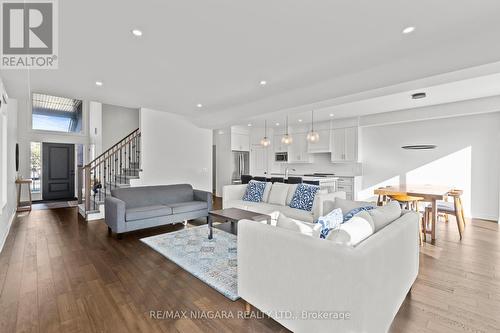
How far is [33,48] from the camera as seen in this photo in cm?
269

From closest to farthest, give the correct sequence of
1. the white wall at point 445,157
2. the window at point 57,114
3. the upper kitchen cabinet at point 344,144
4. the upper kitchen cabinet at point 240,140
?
1. the white wall at point 445,157
2. the upper kitchen cabinet at point 344,144
3. the window at point 57,114
4. the upper kitchen cabinet at point 240,140

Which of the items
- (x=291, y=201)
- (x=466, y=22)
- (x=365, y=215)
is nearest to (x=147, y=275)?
(x=365, y=215)

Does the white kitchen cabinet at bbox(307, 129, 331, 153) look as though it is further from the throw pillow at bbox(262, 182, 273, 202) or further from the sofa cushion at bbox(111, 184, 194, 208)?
the sofa cushion at bbox(111, 184, 194, 208)

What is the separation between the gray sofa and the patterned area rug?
1.09 feet

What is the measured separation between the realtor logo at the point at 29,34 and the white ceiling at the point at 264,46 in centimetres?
11

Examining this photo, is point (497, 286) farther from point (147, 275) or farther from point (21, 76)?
point (21, 76)

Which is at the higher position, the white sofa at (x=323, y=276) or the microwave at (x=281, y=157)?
the microwave at (x=281, y=157)

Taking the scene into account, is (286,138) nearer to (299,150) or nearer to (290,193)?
(290,193)

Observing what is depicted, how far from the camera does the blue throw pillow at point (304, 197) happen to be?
3984 millimetres

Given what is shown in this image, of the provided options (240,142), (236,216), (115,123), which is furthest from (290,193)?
(115,123)

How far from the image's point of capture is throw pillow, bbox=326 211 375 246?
4.88ft

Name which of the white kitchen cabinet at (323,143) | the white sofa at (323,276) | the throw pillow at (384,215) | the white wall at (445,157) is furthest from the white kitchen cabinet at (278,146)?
the white sofa at (323,276)

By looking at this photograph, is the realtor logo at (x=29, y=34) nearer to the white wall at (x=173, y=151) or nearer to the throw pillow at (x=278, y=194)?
the white wall at (x=173, y=151)

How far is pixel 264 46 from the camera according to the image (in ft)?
8.67
